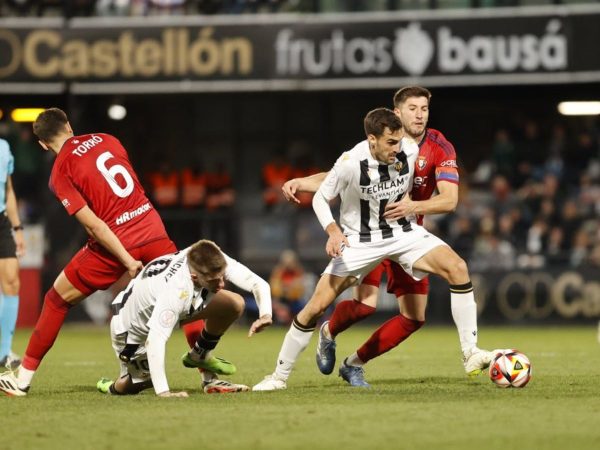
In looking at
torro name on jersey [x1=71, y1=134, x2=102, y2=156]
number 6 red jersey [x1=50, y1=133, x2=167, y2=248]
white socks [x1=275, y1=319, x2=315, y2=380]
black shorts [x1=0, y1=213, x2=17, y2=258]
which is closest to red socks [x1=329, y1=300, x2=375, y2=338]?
white socks [x1=275, y1=319, x2=315, y2=380]

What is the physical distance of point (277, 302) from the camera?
1909 centimetres

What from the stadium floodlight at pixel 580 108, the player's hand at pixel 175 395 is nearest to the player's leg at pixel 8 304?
the player's hand at pixel 175 395

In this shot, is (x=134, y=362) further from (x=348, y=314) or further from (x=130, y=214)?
(x=348, y=314)

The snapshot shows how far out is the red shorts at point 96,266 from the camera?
8383 millimetres

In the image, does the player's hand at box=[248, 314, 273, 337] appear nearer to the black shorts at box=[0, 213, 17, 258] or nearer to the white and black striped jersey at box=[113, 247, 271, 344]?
the white and black striped jersey at box=[113, 247, 271, 344]

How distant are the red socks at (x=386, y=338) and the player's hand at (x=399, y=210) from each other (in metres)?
0.88

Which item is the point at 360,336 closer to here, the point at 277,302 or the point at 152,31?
the point at 277,302

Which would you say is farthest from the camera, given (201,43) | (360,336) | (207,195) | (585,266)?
(207,195)

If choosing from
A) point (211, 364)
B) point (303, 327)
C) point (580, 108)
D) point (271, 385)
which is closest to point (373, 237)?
point (303, 327)

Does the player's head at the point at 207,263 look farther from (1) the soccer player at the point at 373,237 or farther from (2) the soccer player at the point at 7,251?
(2) the soccer player at the point at 7,251

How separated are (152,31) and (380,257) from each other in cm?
1223

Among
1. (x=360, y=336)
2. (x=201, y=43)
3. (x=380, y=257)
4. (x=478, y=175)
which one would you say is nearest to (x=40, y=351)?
(x=380, y=257)

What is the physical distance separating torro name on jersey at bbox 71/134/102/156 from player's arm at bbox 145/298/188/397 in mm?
1367

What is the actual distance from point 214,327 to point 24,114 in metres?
15.5
